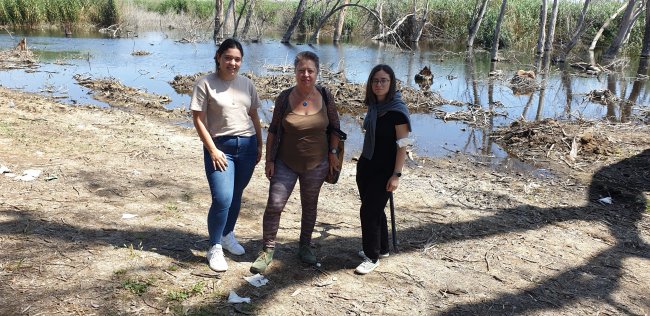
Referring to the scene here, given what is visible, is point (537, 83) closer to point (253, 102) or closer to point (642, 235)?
point (642, 235)

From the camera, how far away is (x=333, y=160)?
3.35 metres

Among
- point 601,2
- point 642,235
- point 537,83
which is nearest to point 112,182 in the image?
point 642,235

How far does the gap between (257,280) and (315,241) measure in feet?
2.92

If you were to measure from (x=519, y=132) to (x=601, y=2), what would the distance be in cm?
3191

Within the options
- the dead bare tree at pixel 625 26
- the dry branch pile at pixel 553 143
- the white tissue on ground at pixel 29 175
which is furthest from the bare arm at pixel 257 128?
the dead bare tree at pixel 625 26

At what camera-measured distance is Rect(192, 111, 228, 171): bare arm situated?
10.1 ft

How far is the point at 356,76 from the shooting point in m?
16.7

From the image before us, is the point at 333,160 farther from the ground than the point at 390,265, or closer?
farther from the ground

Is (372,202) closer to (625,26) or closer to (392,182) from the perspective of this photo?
(392,182)

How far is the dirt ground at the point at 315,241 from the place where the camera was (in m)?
3.18

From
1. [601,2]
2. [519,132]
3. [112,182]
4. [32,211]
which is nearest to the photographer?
[32,211]

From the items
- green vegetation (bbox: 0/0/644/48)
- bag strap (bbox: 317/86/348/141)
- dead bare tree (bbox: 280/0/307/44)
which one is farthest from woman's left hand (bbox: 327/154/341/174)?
green vegetation (bbox: 0/0/644/48)

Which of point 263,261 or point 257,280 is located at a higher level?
point 263,261

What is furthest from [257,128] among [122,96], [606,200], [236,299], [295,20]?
[295,20]
